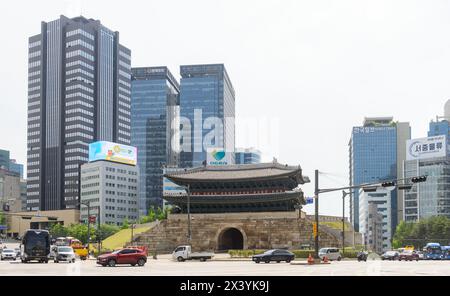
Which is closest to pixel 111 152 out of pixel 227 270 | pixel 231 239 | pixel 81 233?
pixel 81 233

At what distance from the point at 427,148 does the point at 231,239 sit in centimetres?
11313

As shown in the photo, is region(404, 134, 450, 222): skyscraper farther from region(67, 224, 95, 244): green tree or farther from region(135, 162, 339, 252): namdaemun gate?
region(135, 162, 339, 252): namdaemun gate

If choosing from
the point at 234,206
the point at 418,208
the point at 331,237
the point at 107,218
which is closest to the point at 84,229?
the point at 107,218

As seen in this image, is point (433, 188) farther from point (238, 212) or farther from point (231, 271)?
point (231, 271)

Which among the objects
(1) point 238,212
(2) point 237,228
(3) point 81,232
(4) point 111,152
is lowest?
(3) point 81,232

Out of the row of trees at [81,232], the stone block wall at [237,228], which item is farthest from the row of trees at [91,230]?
the stone block wall at [237,228]

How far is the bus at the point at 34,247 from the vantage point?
51.9m

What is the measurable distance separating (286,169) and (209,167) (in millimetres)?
13156

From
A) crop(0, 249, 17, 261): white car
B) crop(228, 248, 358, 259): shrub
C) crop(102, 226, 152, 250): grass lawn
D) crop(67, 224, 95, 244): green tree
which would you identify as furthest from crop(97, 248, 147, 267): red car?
crop(67, 224, 95, 244): green tree

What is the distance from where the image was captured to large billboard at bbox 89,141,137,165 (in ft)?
612

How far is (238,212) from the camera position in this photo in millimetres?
93562

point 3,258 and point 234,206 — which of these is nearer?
point 3,258

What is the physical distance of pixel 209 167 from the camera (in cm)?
9900
